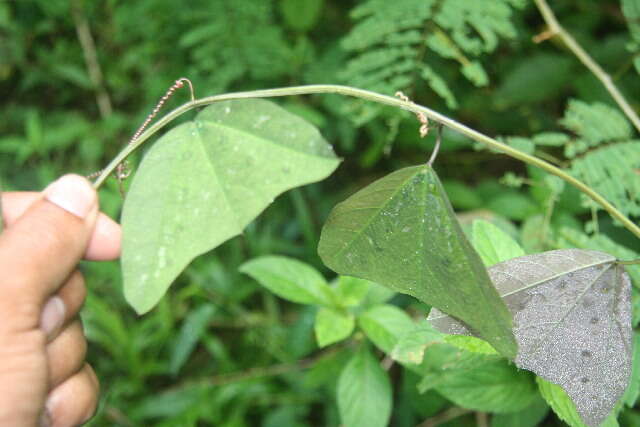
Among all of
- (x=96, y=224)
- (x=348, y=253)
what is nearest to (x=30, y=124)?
(x=96, y=224)

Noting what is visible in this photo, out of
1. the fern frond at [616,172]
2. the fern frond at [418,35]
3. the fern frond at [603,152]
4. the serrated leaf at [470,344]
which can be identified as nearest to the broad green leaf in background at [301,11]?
the fern frond at [418,35]

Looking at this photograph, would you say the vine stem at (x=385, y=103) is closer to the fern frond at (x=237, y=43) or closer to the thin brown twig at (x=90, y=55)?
the fern frond at (x=237, y=43)

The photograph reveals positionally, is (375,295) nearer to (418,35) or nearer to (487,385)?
(487,385)

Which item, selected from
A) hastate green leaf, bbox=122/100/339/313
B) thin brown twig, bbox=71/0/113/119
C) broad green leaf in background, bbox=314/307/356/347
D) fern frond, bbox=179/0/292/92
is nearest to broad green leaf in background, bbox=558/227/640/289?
broad green leaf in background, bbox=314/307/356/347

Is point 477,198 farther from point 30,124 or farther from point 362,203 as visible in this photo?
point 30,124

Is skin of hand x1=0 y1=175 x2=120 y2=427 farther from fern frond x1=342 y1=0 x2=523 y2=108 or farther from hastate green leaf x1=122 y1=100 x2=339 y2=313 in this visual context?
fern frond x1=342 y1=0 x2=523 y2=108

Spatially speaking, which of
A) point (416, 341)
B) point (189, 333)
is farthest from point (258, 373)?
point (416, 341)
